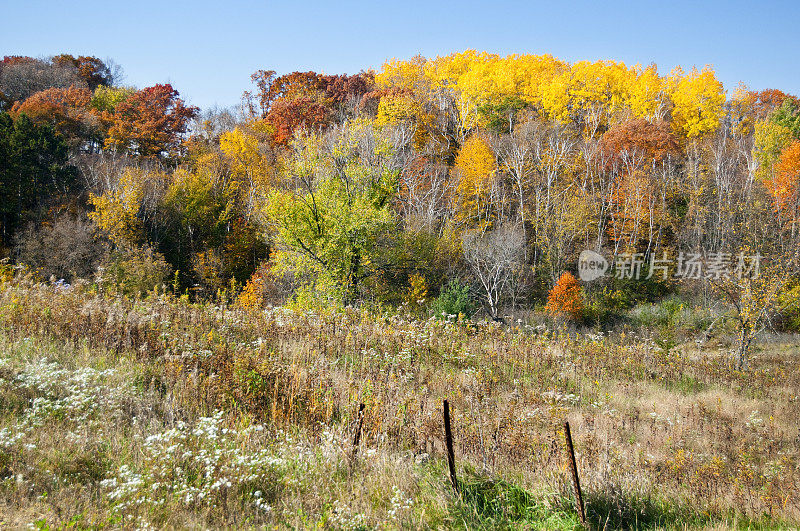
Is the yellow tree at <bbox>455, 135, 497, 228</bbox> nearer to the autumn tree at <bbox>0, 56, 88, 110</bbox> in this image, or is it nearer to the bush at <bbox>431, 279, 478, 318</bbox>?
the bush at <bbox>431, 279, 478, 318</bbox>

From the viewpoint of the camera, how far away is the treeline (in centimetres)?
2141

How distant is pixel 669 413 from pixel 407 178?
30.0m

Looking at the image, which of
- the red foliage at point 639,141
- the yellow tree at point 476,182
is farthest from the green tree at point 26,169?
the red foliage at point 639,141

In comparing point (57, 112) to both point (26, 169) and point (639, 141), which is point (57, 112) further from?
point (639, 141)

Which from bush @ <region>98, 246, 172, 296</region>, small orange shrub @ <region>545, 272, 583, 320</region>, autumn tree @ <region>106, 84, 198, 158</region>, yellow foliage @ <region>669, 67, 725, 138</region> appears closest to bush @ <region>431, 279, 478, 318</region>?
small orange shrub @ <region>545, 272, 583, 320</region>

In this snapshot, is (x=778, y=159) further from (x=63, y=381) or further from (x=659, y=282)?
(x=63, y=381)

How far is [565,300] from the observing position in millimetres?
30656

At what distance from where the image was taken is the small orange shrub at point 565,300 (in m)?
30.2

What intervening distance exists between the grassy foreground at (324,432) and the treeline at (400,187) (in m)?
10.4

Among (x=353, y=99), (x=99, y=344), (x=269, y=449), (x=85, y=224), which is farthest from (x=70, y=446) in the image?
(x=353, y=99)

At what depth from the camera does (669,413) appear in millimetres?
7504

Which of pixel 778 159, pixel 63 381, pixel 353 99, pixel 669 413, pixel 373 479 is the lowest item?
pixel 669 413

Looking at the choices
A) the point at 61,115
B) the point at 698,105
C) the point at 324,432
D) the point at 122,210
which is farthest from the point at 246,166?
the point at 698,105

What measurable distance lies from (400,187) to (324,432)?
107ft
